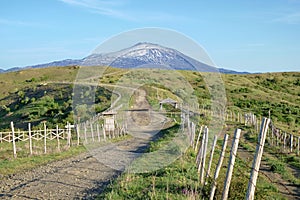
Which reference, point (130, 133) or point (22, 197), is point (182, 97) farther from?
point (22, 197)

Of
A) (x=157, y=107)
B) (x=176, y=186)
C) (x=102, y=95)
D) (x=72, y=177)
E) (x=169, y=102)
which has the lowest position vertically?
(x=157, y=107)

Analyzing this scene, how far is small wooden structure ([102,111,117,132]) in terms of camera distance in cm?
3309

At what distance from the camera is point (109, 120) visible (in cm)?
3338

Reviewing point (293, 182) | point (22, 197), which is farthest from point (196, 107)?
point (22, 197)

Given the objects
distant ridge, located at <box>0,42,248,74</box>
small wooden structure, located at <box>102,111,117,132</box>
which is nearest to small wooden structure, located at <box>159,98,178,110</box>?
small wooden structure, located at <box>102,111,117,132</box>

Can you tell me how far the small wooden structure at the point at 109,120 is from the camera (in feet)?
109

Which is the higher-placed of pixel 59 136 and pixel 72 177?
pixel 72 177

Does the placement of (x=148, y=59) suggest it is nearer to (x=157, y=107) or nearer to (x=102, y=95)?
(x=157, y=107)

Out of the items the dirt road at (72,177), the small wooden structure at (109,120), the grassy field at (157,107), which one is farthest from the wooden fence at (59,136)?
the dirt road at (72,177)

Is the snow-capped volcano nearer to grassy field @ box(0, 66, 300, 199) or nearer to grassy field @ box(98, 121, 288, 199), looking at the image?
grassy field @ box(0, 66, 300, 199)

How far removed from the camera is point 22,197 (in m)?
11.4

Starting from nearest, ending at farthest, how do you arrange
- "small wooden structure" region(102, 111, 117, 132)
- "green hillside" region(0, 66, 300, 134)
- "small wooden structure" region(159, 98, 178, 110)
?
1. "small wooden structure" region(102, 111, 117, 132)
2. "green hillside" region(0, 66, 300, 134)
3. "small wooden structure" region(159, 98, 178, 110)

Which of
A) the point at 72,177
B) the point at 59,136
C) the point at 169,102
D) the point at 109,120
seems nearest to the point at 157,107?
the point at 169,102

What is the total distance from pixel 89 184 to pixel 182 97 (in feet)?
103
